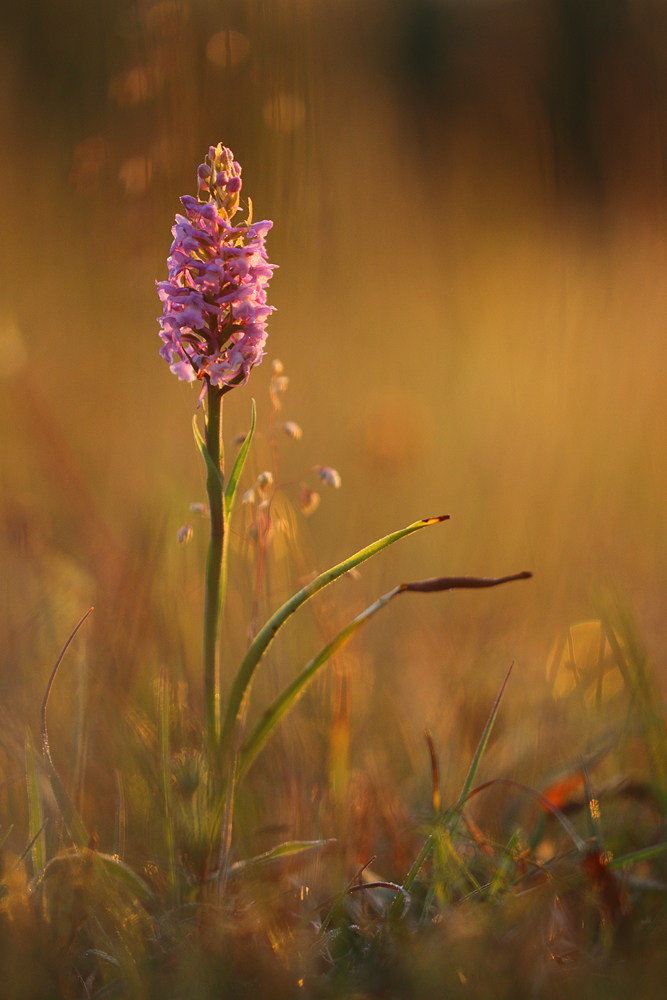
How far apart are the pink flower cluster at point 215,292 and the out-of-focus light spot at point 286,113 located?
1.85m

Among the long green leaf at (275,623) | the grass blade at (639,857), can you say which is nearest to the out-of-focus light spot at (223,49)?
the long green leaf at (275,623)

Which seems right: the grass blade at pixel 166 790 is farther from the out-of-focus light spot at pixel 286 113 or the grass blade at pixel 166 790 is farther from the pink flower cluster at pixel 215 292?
the out-of-focus light spot at pixel 286 113

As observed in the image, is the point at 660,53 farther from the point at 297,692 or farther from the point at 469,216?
the point at 297,692

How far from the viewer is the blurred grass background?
1.63 m

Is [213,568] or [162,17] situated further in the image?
[162,17]

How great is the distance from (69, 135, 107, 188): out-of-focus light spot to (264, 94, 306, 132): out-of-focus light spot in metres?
1.19

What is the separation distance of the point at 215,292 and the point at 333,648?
603mm

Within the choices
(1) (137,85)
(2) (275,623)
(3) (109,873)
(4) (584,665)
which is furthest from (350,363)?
(3) (109,873)

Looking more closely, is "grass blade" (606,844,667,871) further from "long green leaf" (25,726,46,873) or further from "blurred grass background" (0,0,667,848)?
"long green leaf" (25,726,46,873)

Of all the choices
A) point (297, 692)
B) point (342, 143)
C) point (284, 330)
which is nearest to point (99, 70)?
point (342, 143)

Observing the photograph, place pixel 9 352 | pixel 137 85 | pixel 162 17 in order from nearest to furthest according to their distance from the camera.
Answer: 1. pixel 137 85
2. pixel 9 352
3. pixel 162 17

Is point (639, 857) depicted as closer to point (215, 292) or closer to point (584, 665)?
point (584, 665)

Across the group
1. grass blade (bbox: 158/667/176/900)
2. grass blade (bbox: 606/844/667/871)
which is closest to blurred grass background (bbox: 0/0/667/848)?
grass blade (bbox: 158/667/176/900)

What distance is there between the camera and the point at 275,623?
3.60ft
